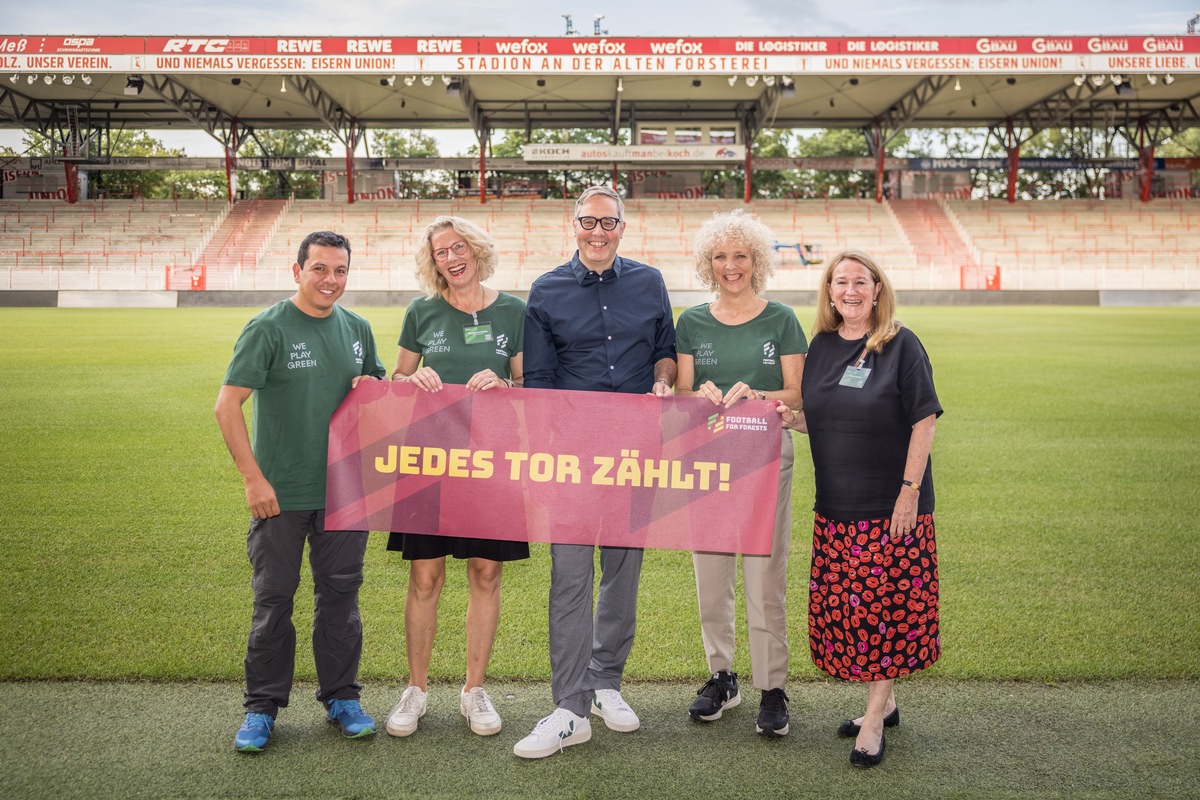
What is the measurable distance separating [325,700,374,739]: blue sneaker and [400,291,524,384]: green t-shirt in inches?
54.1

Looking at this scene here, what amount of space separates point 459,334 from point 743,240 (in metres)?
1.24

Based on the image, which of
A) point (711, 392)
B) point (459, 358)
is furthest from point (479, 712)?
point (711, 392)

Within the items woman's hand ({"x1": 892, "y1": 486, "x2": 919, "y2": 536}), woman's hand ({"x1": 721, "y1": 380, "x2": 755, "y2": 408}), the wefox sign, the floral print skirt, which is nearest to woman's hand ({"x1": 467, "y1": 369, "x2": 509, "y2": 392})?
woman's hand ({"x1": 721, "y1": 380, "x2": 755, "y2": 408})

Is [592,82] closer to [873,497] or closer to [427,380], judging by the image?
[427,380]

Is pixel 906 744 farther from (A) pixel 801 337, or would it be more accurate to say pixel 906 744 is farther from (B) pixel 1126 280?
(B) pixel 1126 280

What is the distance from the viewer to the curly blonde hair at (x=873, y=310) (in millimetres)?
3438

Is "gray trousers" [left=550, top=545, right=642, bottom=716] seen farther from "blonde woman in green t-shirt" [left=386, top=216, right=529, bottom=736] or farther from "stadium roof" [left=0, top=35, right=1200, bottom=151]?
"stadium roof" [left=0, top=35, right=1200, bottom=151]

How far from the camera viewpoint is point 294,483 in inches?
142

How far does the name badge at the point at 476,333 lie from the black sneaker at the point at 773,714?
6.12 feet

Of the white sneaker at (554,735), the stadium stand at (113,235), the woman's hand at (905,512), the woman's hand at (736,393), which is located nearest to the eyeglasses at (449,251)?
the woman's hand at (736,393)

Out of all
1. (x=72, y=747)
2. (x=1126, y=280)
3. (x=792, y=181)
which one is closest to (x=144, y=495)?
(x=72, y=747)

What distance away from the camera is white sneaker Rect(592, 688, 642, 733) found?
3.63 m

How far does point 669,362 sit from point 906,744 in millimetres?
1792

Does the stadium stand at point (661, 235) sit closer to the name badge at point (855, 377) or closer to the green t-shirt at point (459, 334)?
the green t-shirt at point (459, 334)
